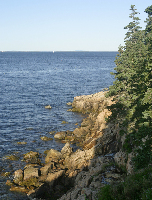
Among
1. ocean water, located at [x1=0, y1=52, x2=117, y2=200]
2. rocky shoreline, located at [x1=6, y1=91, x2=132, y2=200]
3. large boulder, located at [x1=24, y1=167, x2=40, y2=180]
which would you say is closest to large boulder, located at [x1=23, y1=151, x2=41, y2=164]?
rocky shoreline, located at [x1=6, y1=91, x2=132, y2=200]

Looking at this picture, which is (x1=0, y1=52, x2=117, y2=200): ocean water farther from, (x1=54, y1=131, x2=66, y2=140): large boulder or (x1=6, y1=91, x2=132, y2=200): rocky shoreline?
(x1=6, y1=91, x2=132, y2=200): rocky shoreline

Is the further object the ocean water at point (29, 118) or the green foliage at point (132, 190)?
the ocean water at point (29, 118)

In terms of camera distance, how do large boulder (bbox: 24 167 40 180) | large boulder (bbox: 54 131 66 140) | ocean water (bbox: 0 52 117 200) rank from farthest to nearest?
large boulder (bbox: 54 131 66 140) → ocean water (bbox: 0 52 117 200) → large boulder (bbox: 24 167 40 180)

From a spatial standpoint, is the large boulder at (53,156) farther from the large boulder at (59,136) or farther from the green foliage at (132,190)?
the green foliage at (132,190)

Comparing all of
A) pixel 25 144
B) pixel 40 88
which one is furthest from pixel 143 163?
pixel 40 88

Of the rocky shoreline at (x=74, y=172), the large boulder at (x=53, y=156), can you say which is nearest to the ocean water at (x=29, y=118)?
the rocky shoreline at (x=74, y=172)

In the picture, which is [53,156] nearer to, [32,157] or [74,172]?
[32,157]

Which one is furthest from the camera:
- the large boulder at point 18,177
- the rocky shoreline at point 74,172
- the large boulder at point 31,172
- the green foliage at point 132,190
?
the large boulder at point 31,172

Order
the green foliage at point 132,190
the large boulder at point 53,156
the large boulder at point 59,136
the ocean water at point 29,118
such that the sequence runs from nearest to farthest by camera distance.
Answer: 1. the green foliage at point 132,190
2. the large boulder at point 53,156
3. the ocean water at point 29,118
4. the large boulder at point 59,136

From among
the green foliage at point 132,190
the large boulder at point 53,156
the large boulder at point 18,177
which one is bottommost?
the large boulder at point 18,177

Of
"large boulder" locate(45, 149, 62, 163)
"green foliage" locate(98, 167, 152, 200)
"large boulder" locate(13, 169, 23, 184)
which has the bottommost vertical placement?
"large boulder" locate(13, 169, 23, 184)

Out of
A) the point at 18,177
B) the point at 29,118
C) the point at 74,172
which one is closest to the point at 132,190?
the point at 74,172

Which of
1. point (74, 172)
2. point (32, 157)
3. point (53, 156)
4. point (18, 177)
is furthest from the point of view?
point (32, 157)

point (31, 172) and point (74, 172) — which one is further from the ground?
point (74, 172)
